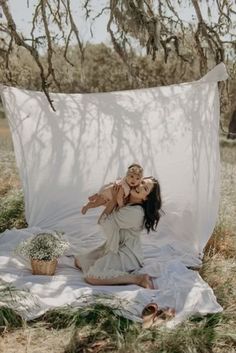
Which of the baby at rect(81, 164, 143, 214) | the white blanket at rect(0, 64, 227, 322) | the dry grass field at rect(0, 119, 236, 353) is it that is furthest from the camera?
the white blanket at rect(0, 64, 227, 322)

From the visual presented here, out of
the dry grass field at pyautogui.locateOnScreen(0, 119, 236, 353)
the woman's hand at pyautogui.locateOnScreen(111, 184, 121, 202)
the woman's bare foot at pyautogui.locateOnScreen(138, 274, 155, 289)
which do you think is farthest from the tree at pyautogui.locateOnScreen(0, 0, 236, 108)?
the dry grass field at pyautogui.locateOnScreen(0, 119, 236, 353)

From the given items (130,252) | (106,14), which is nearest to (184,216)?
(130,252)

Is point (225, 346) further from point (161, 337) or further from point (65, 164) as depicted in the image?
point (65, 164)

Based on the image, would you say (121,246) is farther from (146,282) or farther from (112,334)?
(112,334)

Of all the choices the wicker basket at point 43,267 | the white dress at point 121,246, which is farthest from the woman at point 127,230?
the wicker basket at point 43,267

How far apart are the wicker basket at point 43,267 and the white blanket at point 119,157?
86 millimetres

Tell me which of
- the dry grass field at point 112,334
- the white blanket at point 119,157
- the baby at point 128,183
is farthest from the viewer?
the white blanket at point 119,157

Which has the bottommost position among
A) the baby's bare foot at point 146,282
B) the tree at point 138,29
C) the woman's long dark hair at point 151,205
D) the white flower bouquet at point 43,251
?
the baby's bare foot at point 146,282

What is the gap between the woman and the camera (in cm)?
532

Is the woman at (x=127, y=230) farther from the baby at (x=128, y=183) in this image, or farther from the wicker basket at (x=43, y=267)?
the wicker basket at (x=43, y=267)

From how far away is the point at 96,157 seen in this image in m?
7.24

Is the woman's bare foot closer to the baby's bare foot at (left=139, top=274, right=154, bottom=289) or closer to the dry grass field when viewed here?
the baby's bare foot at (left=139, top=274, right=154, bottom=289)

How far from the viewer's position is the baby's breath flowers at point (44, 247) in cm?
535

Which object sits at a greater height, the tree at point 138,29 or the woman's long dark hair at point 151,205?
the tree at point 138,29
